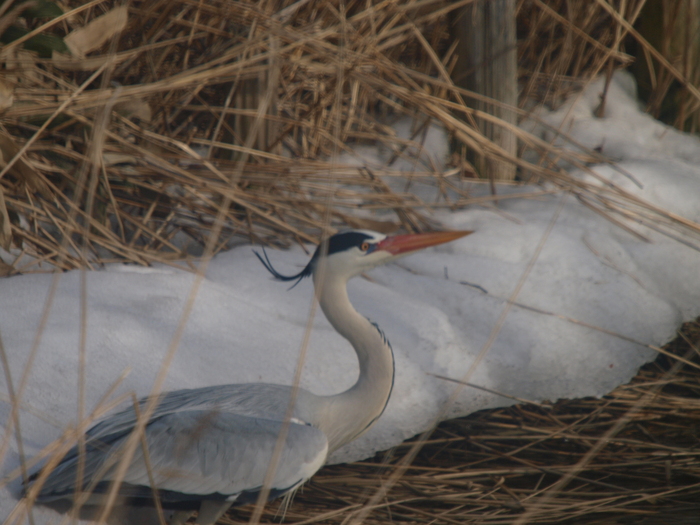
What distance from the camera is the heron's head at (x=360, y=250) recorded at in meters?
1.68

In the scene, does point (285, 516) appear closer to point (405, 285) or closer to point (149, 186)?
point (405, 285)

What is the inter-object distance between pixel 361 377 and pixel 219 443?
1.35ft

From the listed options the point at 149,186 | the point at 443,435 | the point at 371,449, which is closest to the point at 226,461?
the point at 371,449

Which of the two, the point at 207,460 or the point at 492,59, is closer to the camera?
the point at 207,460

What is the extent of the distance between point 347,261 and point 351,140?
1917 mm

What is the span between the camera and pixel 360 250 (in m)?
1.70

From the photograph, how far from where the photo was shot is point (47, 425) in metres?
1.55

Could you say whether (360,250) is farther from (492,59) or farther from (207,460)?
(492,59)

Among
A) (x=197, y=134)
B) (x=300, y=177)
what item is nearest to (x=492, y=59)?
(x=300, y=177)

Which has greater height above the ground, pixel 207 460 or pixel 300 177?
pixel 300 177

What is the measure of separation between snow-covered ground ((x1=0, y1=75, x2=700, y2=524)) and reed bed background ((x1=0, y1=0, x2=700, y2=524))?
4.0 inches

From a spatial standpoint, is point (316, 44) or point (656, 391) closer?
point (656, 391)

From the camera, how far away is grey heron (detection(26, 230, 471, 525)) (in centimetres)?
141

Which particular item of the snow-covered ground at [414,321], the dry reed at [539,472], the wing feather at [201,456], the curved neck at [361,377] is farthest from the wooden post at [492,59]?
the wing feather at [201,456]
